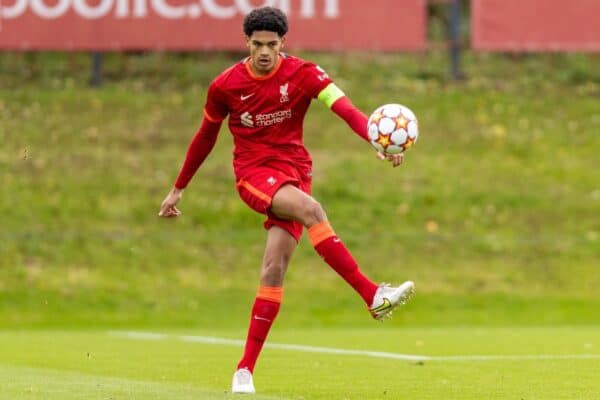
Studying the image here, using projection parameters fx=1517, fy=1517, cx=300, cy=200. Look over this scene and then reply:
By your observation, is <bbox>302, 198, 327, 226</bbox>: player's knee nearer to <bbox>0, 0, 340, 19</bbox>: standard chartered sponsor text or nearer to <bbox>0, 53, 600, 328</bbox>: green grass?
<bbox>0, 53, 600, 328</bbox>: green grass

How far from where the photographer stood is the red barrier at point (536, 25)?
2266cm

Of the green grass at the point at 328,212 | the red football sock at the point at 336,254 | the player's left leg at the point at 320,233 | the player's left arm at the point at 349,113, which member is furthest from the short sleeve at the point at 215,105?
the green grass at the point at 328,212

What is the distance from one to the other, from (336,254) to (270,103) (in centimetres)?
105

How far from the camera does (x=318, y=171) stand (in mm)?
22625

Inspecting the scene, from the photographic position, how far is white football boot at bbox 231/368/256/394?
29.9 feet

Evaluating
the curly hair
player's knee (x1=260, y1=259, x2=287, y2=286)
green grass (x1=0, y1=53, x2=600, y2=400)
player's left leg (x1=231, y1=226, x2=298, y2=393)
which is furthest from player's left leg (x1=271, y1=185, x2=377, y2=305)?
green grass (x1=0, y1=53, x2=600, y2=400)

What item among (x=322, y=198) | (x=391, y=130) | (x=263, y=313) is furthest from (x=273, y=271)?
(x=322, y=198)

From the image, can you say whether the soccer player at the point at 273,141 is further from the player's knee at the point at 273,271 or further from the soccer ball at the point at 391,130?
the soccer ball at the point at 391,130

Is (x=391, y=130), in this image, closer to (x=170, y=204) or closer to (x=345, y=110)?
(x=345, y=110)

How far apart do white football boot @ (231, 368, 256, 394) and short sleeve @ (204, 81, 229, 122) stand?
5.42 ft

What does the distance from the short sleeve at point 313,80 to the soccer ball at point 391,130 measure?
1.89ft

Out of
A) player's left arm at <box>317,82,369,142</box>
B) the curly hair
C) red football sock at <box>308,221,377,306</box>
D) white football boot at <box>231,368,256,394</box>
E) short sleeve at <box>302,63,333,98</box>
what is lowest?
white football boot at <box>231,368,256,394</box>

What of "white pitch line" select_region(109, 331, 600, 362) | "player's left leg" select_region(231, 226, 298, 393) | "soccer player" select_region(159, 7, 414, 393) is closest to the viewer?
"soccer player" select_region(159, 7, 414, 393)

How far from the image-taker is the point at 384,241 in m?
20.9
